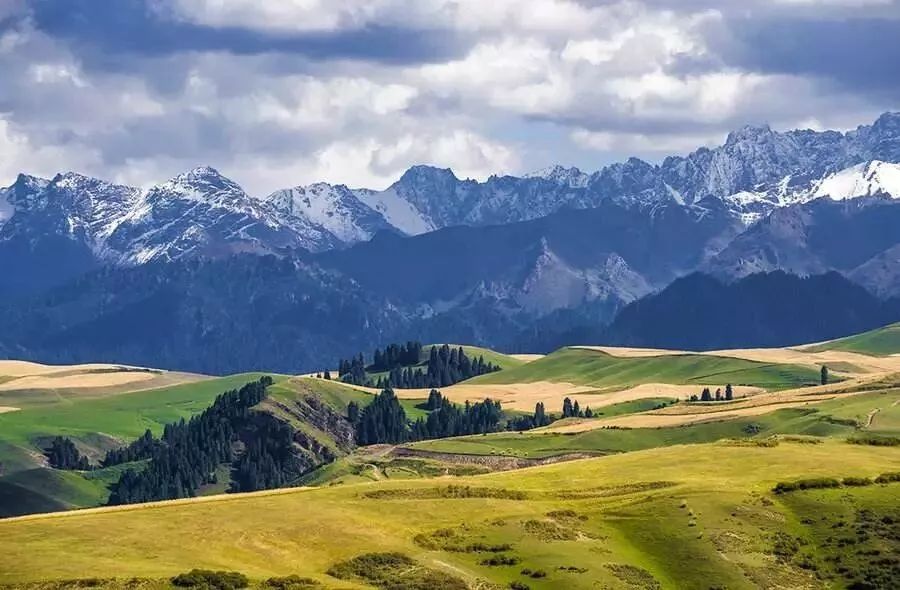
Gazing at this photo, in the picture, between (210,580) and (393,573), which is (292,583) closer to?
(210,580)

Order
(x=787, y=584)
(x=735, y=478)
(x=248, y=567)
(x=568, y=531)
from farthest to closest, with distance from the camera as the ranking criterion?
(x=735, y=478), (x=568, y=531), (x=787, y=584), (x=248, y=567)

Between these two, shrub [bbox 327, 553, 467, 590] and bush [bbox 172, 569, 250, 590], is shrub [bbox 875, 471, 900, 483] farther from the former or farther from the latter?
bush [bbox 172, 569, 250, 590]

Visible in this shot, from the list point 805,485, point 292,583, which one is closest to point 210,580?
point 292,583

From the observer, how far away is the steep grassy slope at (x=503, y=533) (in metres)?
138

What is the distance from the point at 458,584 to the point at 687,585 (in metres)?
21.4

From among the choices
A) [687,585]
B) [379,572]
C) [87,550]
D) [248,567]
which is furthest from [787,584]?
[87,550]

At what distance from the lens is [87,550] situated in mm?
136000

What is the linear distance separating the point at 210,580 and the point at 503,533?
3718 centimetres

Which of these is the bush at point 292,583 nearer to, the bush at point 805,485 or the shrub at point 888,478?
the bush at point 805,485

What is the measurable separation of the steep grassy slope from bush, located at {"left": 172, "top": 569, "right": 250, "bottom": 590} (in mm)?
3112

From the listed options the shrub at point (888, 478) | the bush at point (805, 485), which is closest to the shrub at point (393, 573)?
the bush at point (805, 485)

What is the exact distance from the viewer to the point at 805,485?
16975 centimetres

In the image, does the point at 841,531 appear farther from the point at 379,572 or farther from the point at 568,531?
the point at 379,572

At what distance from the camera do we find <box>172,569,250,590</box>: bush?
4843 inches
